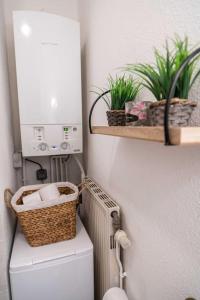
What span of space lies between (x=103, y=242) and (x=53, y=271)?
0.95 feet

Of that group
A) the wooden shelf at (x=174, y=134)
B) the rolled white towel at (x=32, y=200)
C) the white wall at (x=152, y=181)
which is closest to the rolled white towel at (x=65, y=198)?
the rolled white towel at (x=32, y=200)

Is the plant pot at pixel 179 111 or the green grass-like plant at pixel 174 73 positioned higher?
the green grass-like plant at pixel 174 73

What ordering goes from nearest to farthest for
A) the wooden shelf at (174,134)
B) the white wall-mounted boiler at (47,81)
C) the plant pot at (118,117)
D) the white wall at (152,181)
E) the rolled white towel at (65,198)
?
the wooden shelf at (174,134)
the white wall at (152,181)
the plant pot at (118,117)
the rolled white towel at (65,198)
the white wall-mounted boiler at (47,81)

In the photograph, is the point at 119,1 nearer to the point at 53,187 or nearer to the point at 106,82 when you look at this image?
the point at 106,82

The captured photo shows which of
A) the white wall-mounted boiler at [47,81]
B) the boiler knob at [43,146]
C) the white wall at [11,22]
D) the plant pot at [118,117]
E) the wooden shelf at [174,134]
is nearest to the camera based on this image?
the wooden shelf at [174,134]

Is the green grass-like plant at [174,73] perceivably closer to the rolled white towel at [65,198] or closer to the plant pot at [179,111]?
the plant pot at [179,111]

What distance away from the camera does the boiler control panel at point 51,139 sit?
130 centimetres

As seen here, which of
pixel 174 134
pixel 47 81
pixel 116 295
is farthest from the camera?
pixel 47 81

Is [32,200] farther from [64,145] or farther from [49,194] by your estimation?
[64,145]

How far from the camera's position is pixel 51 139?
1.34 m

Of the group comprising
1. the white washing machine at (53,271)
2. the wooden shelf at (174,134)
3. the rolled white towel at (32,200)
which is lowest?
the white washing machine at (53,271)

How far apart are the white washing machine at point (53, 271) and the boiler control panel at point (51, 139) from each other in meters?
0.61

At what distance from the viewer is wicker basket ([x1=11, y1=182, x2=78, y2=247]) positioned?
3.22ft

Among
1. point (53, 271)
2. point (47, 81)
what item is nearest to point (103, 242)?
point (53, 271)
